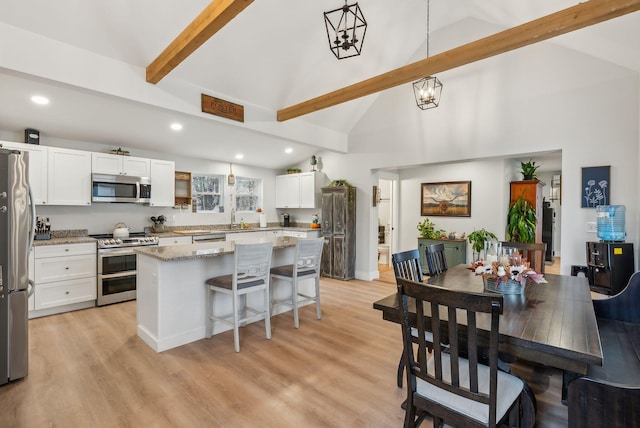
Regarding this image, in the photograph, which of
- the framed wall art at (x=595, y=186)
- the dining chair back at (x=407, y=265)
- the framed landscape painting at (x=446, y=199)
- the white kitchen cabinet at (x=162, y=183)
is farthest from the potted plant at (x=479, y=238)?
the white kitchen cabinet at (x=162, y=183)

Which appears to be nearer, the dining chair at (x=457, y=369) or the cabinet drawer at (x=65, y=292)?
the dining chair at (x=457, y=369)

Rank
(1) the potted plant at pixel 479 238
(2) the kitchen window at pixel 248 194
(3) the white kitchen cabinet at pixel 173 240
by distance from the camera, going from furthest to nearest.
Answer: (2) the kitchen window at pixel 248 194, (1) the potted plant at pixel 479 238, (3) the white kitchen cabinet at pixel 173 240

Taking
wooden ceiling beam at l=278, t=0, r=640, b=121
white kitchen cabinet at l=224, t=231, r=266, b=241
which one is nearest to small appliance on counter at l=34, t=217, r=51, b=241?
white kitchen cabinet at l=224, t=231, r=266, b=241

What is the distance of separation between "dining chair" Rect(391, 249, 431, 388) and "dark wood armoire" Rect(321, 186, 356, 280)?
316 centimetres

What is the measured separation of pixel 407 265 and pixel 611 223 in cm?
255

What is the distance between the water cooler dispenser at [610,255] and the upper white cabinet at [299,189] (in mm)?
4332

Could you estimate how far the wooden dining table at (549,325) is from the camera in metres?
1.34

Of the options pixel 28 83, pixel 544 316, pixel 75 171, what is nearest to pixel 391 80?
pixel 544 316


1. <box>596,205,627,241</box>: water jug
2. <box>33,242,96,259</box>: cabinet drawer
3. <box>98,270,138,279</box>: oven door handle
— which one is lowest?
<box>98,270,138,279</box>: oven door handle

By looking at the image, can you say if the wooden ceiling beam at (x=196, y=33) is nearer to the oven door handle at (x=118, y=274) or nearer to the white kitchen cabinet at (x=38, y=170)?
the white kitchen cabinet at (x=38, y=170)

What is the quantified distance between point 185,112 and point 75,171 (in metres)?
1.95

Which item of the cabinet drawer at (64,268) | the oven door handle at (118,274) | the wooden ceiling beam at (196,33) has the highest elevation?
the wooden ceiling beam at (196,33)

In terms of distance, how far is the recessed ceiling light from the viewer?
11.2ft

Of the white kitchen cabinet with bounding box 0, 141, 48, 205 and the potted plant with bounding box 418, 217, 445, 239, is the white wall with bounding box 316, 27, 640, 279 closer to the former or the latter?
the potted plant with bounding box 418, 217, 445, 239
